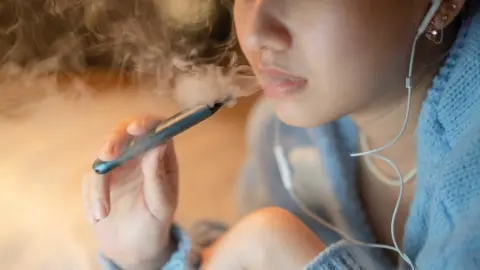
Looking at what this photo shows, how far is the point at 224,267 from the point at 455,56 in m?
0.30

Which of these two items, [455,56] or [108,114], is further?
[108,114]

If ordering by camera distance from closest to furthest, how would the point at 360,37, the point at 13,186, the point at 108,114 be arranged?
the point at 360,37 → the point at 108,114 → the point at 13,186

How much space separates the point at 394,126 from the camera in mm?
644

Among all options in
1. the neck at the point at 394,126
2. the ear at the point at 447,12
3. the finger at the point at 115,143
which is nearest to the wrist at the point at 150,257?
the finger at the point at 115,143

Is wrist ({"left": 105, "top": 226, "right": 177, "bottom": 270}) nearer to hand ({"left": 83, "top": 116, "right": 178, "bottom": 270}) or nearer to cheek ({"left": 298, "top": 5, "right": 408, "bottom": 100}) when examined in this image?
hand ({"left": 83, "top": 116, "right": 178, "bottom": 270})

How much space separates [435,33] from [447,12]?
21 mm

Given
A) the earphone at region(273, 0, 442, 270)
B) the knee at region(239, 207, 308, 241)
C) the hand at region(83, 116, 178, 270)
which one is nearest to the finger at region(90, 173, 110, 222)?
the hand at region(83, 116, 178, 270)

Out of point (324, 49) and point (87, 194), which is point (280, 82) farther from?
point (87, 194)

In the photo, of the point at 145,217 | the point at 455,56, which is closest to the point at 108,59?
the point at 145,217

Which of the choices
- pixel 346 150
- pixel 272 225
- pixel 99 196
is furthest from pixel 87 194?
pixel 346 150

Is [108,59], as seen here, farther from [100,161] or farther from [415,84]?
[415,84]

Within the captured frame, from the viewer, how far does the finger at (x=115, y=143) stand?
60 centimetres

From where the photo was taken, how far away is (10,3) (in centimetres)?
57

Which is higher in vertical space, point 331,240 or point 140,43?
point 140,43
